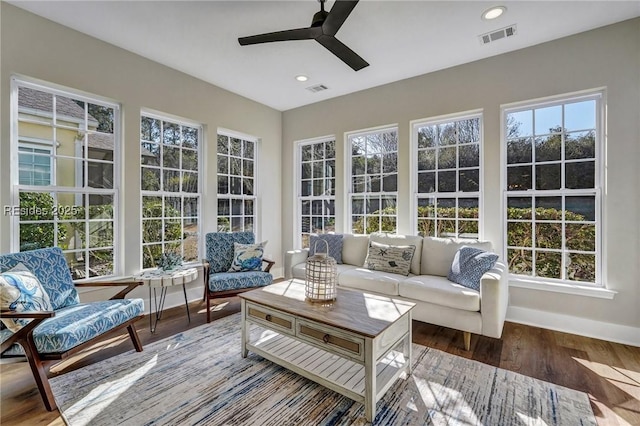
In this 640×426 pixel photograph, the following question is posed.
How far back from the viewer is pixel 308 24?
2846 millimetres

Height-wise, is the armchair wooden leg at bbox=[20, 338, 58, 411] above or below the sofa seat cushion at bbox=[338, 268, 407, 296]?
below

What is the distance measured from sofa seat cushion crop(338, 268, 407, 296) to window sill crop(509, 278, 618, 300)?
1.30 meters

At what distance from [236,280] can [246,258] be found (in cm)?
43

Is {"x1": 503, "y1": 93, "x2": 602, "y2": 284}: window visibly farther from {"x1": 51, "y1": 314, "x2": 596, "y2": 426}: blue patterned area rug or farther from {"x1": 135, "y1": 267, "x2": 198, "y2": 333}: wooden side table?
{"x1": 135, "y1": 267, "x2": 198, "y2": 333}: wooden side table

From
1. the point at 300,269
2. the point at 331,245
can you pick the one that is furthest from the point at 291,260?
the point at 331,245

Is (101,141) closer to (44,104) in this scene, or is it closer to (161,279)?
(44,104)

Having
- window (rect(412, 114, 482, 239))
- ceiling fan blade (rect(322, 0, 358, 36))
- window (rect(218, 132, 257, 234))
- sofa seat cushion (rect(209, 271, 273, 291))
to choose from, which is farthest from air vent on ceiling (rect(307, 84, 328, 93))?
Answer: sofa seat cushion (rect(209, 271, 273, 291))

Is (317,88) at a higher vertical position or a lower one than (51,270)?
higher

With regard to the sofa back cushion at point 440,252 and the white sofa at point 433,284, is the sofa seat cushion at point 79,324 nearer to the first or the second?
the white sofa at point 433,284

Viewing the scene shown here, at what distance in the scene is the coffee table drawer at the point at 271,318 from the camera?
2186mm

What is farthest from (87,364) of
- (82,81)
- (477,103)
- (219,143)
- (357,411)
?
(477,103)

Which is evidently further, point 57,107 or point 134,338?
point 57,107

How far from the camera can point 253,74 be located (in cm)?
395

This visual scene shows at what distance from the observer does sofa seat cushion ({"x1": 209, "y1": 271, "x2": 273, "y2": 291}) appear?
3.31m
